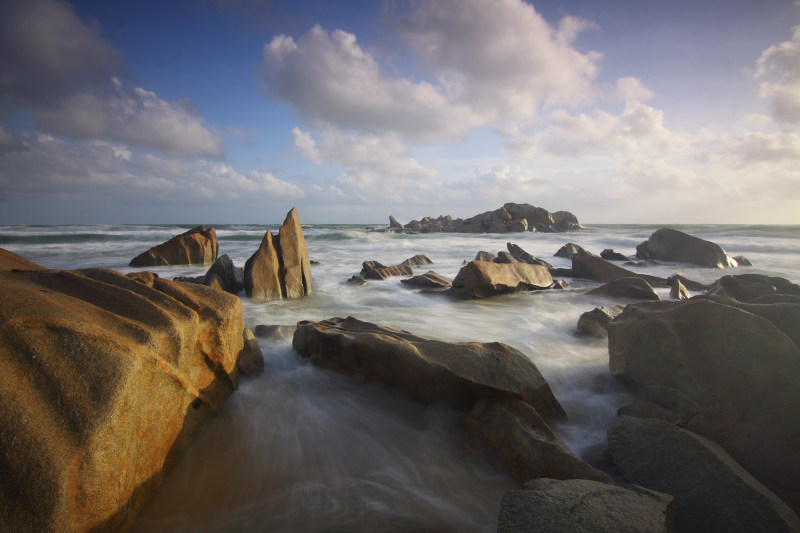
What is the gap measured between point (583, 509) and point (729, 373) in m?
1.73

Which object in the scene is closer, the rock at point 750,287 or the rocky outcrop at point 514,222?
the rock at point 750,287

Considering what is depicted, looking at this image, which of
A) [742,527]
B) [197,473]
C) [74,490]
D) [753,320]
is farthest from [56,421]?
[753,320]

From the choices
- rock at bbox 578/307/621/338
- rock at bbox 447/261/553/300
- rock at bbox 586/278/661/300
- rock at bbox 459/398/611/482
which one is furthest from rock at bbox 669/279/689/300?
rock at bbox 459/398/611/482

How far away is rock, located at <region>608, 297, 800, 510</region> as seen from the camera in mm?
1896

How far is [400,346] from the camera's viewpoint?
2561mm

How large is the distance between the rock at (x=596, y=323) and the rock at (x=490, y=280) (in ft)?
6.74

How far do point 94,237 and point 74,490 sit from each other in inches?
1156

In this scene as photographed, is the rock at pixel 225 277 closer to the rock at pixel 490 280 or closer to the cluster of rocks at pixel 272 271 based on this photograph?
the cluster of rocks at pixel 272 271

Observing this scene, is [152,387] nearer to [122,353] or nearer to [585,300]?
[122,353]

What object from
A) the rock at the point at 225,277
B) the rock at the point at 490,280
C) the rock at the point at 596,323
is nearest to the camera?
the rock at the point at 596,323

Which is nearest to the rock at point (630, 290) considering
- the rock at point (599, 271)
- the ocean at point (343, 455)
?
the rock at point (599, 271)

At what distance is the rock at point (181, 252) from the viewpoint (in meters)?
10.3

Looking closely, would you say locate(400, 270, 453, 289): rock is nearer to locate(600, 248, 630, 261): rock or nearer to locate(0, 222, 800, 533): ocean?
locate(0, 222, 800, 533): ocean

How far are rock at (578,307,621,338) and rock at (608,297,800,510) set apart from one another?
50.0 inches
